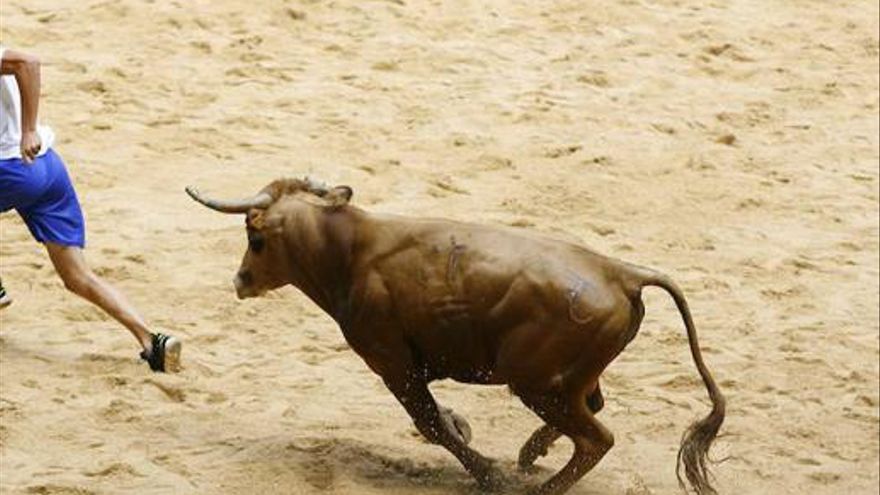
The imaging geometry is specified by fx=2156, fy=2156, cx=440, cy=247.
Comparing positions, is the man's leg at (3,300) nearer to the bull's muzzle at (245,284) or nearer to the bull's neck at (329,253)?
the bull's muzzle at (245,284)

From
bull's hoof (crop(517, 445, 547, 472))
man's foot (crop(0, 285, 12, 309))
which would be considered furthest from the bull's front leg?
man's foot (crop(0, 285, 12, 309))

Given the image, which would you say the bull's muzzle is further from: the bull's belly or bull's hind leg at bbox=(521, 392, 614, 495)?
bull's hind leg at bbox=(521, 392, 614, 495)

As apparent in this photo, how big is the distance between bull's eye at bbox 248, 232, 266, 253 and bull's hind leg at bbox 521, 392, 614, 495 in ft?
3.91

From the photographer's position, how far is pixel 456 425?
8.52 metres

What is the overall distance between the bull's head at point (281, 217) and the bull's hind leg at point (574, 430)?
106 centimetres

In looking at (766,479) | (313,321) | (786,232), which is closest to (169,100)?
(313,321)

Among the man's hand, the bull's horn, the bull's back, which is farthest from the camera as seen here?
the man's hand

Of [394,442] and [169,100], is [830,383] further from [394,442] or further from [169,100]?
[169,100]

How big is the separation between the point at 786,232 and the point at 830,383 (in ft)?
6.67

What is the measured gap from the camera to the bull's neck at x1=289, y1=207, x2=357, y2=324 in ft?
27.1

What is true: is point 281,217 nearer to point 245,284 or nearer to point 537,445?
point 245,284

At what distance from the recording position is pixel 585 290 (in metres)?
7.97

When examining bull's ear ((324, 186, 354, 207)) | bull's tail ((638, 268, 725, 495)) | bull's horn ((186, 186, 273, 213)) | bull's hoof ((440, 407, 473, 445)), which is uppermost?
bull's ear ((324, 186, 354, 207))

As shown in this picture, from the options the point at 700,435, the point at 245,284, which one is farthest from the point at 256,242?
the point at 700,435
